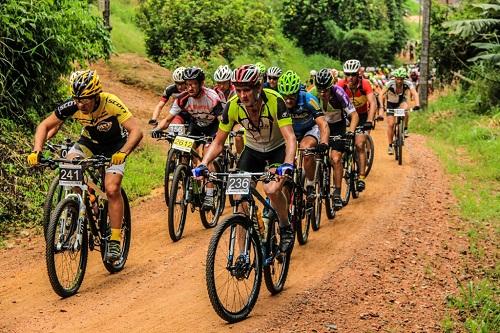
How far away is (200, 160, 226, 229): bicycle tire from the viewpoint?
9.87 meters

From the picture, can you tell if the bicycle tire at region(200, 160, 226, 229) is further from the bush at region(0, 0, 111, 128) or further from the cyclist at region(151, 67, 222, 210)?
the bush at region(0, 0, 111, 128)

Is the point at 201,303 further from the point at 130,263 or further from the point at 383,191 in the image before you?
the point at 383,191

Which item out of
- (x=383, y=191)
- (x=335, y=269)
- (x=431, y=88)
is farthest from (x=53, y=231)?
(x=431, y=88)

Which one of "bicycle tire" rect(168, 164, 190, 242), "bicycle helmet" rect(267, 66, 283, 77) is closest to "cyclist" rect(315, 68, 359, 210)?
"bicycle helmet" rect(267, 66, 283, 77)

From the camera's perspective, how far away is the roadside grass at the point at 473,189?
693 cm

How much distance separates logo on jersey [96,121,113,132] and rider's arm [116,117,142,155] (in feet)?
0.56

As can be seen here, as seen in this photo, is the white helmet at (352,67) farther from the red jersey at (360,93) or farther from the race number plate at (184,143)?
the race number plate at (184,143)

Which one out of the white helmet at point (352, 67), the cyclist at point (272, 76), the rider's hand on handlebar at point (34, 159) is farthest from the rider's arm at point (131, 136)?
the white helmet at point (352, 67)

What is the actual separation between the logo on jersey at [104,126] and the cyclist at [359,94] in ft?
17.8

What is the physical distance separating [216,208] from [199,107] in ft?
5.00

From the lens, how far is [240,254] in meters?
6.11

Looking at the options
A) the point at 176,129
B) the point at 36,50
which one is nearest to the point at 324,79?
the point at 176,129

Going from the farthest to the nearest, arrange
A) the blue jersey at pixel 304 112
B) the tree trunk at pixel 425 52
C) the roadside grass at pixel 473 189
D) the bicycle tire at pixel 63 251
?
the tree trunk at pixel 425 52 < the blue jersey at pixel 304 112 < the roadside grass at pixel 473 189 < the bicycle tire at pixel 63 251

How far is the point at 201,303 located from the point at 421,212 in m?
5.46
